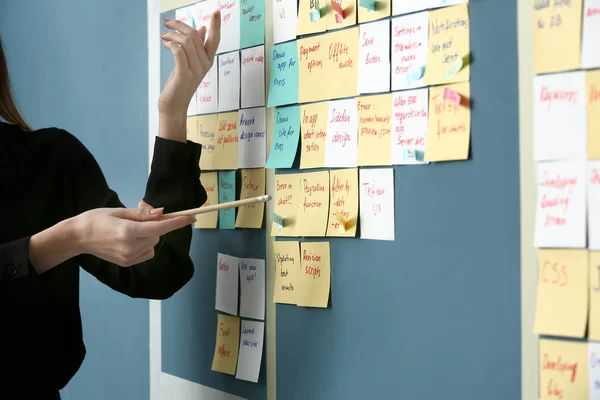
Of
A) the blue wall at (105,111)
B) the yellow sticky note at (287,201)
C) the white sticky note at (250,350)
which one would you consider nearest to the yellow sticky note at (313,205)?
the yellow sticky note at (287,201)

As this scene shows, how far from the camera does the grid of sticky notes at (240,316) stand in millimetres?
1139

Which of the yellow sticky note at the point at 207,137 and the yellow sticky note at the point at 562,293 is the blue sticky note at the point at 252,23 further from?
the yellow sticky note at the point at 562,293

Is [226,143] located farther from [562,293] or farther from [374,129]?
[562,293]

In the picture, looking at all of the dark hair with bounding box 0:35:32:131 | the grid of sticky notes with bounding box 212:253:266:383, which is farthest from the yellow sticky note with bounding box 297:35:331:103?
the dark hair with bounding box 0:35:32:131

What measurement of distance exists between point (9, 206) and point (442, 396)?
83 centimetres

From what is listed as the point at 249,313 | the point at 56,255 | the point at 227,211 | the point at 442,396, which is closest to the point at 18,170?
the point at 56,255

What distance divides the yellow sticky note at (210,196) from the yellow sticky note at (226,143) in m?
0.03

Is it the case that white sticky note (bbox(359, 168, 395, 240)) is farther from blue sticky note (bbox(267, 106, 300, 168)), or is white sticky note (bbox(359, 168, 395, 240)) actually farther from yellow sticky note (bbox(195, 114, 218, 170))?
yellow sticky note (bbox(195, 114, 218, 170))

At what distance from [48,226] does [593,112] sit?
0.94m

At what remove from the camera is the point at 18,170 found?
3.76ft

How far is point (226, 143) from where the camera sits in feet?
3.96

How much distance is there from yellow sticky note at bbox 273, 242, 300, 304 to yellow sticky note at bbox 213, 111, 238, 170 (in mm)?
209

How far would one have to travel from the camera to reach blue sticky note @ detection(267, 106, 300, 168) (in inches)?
41.9

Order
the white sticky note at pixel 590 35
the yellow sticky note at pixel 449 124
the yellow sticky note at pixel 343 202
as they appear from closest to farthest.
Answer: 1. the white sticky note at pixel 590 35
2. the yellow sticky note at pixel 449 124
3. the yellow sticky note at pixel 343 202
